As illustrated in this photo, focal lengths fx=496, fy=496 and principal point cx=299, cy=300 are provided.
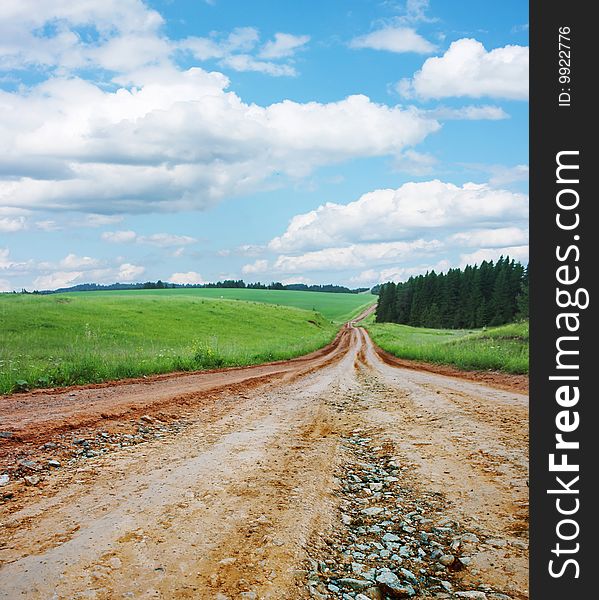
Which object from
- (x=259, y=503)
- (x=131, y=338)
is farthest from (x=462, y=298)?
(x=259, y=503)

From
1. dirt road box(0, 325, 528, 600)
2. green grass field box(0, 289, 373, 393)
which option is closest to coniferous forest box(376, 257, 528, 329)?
green grass field box(0, 289, 373, 393)

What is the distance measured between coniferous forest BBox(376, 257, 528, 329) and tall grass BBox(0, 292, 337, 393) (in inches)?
1038

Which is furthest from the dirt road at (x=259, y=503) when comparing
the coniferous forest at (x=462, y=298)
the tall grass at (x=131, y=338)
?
the coniferous forest at (x=462, y=298)

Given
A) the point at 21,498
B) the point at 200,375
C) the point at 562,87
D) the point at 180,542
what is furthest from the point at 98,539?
the point at 200,375

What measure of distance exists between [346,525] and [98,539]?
198 cm

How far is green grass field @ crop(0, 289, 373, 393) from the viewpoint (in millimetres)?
13336

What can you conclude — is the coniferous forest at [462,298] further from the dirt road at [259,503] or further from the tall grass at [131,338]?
the dirt road at [259,503]

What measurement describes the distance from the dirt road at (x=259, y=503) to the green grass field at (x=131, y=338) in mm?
4372

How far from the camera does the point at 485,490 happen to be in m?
4.94

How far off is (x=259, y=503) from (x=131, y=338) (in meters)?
31.9

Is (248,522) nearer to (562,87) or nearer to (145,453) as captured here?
(145,453)

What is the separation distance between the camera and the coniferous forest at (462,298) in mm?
76875

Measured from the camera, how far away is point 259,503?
178 inches

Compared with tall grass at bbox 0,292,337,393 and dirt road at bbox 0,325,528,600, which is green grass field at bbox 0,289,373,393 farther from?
dirt road at bbox 0,325,528,600
